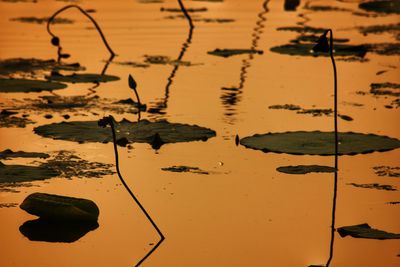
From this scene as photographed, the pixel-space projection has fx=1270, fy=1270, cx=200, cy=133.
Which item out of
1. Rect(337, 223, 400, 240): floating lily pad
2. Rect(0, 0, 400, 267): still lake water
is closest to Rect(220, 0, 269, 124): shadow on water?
Rect(0, 0, 400, 267): still lake water

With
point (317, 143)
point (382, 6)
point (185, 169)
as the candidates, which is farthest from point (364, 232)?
point (382, 6)

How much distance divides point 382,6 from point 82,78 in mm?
6009

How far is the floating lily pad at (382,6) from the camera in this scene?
13523mm

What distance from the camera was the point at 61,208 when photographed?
5.11 metres

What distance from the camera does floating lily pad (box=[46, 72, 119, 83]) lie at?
8.55 metres

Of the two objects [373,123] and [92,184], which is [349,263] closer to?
[92,184]

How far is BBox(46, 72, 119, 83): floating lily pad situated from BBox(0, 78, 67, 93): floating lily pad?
222 millimetres

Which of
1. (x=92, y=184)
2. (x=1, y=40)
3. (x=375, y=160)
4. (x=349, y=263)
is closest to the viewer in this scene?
(x=349, y=263)

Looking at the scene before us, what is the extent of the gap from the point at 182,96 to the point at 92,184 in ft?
7.87

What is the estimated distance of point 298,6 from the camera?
14.4m

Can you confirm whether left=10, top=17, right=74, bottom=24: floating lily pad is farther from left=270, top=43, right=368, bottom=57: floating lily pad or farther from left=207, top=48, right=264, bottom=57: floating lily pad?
left=270, top=43, right=368, bottom=57: floating lily pad

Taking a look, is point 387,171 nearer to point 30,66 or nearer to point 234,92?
point 234,92

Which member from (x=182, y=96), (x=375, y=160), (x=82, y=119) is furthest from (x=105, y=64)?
(x=375, y=160)

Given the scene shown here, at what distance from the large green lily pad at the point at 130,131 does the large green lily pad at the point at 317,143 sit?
324mm
